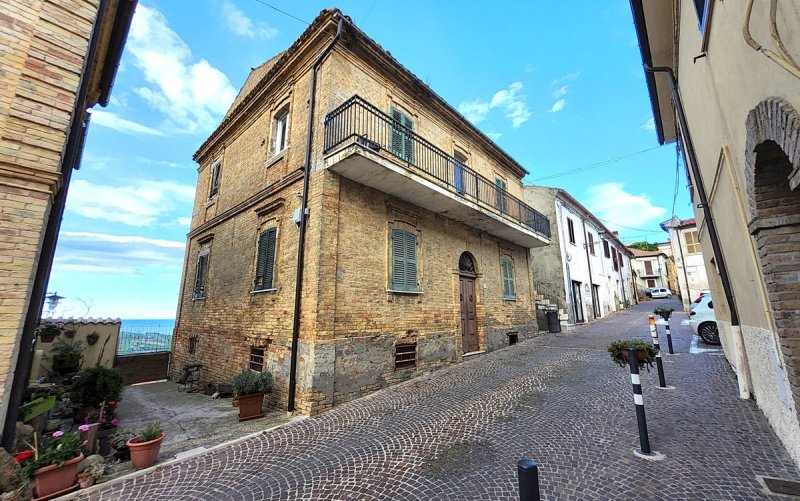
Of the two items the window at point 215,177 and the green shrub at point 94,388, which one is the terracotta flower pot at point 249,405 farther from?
the window at point 215,177

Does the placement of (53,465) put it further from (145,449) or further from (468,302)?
(468,302)

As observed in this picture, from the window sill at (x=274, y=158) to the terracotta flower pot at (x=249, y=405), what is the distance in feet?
19.8

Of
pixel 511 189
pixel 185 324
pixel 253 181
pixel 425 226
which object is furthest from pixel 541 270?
pixel 185 324

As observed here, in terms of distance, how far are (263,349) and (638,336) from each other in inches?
530

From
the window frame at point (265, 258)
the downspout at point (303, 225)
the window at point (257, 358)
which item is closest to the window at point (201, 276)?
the window frame at point (265, 258)

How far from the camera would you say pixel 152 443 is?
4.29 metres

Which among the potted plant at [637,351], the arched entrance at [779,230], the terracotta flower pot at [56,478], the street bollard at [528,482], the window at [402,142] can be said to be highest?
the window at [402,142]

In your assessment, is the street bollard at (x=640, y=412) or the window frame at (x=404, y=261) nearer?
the street bollard at (x=640, y=412)

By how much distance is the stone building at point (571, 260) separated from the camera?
17.8 m

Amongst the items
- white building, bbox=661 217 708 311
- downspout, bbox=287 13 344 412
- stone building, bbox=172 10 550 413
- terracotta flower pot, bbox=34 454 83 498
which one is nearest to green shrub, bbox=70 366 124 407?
stone building, bbox=172 10 550 413

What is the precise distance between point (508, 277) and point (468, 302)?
10.2 feet

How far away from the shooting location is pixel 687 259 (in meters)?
22.8

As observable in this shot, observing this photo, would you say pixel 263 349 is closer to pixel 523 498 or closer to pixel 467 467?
pixel 467 467

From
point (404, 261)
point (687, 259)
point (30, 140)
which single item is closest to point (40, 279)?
point (30, 140)
